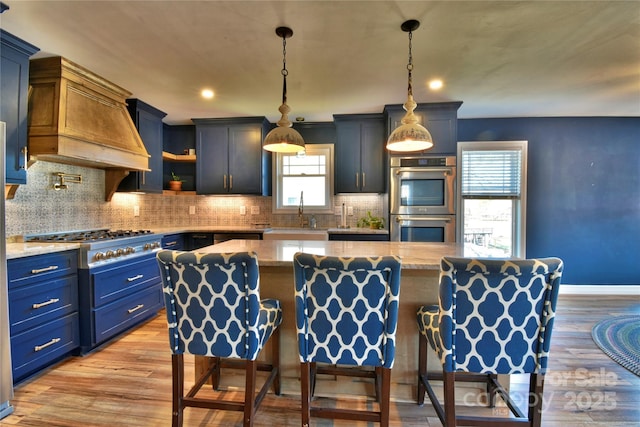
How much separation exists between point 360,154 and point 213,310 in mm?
3052

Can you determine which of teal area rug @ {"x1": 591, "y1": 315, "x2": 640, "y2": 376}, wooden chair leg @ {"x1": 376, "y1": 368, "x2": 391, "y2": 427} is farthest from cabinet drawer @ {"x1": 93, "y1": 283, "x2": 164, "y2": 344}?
teal area rug @ {"x1": 591, "y1": 315, "x2": 640, "y2": 376}

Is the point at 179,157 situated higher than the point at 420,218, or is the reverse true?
the point at 179,157

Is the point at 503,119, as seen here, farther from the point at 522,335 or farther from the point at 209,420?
the point at 209,420

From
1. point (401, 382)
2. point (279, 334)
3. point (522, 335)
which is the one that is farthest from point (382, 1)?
point (401, 382)

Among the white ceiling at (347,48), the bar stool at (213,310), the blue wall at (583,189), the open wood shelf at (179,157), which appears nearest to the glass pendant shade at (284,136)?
the white ceiling at (347,48)

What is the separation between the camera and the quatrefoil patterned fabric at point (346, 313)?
133 centimetres

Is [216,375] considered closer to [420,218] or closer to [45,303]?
[45,303]

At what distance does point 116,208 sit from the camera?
11.7 ft

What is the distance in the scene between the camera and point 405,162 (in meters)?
3.53

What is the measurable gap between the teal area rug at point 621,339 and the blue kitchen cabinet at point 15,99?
4941mm

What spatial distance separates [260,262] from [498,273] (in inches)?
46.9

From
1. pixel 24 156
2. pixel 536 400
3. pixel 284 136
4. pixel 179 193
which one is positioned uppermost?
pixel 284 136

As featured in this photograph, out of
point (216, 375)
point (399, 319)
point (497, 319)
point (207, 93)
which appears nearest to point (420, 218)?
point (399, 319)

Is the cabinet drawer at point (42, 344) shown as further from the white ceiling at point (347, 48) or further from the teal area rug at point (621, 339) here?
the teal area rug at point (621, 339)
